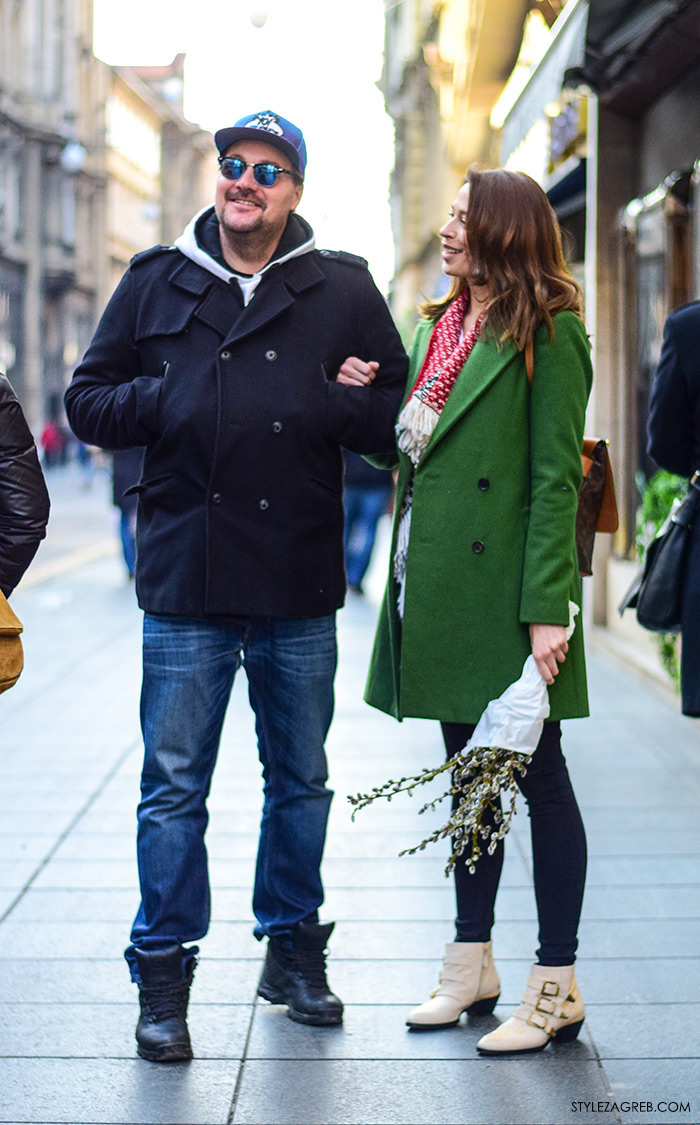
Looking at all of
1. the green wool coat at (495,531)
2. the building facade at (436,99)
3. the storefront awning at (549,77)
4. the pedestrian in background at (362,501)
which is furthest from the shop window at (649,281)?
the green wool coat at (495,531)

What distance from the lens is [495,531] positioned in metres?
3.11

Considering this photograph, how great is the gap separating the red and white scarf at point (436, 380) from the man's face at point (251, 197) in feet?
1.48

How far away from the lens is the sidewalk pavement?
2.95m

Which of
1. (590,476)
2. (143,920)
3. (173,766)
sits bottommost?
(143,920)

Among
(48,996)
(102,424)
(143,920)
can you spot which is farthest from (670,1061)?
(102,424)

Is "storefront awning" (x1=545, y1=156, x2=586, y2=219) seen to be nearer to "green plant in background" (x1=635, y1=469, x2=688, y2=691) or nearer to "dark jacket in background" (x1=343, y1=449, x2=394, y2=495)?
"dark jacket in background" (x1=343, y1=449, x2=394, y2=495)

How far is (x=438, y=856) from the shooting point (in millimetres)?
4707

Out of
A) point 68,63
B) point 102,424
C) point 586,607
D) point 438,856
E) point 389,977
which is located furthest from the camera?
point 68,63

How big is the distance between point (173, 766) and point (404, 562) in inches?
27.1

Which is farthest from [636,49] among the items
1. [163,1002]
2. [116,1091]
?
[116,1091]

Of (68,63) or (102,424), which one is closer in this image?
(102,424)

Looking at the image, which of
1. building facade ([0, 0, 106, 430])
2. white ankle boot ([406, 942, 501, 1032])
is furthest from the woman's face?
building facade ([0, 0, 106, 430])

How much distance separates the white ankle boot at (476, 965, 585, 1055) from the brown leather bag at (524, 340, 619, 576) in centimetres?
91

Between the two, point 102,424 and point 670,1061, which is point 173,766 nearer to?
point 102,424
